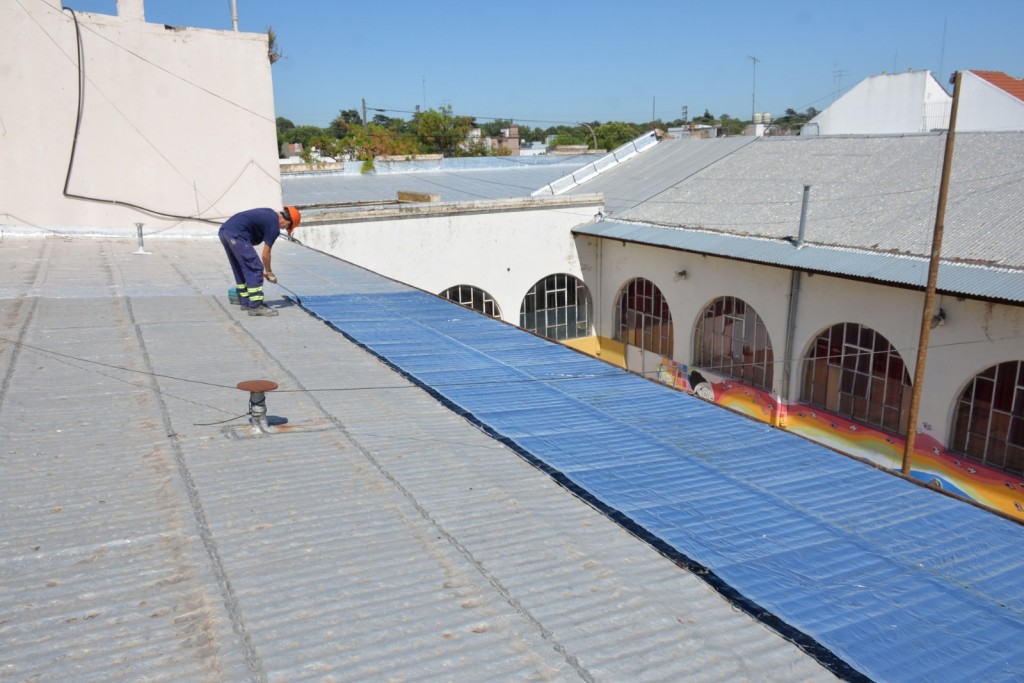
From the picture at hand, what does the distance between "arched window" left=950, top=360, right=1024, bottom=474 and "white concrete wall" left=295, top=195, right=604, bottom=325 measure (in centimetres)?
998

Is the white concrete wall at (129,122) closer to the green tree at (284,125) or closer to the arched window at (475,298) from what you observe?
the arched window at (475,298)

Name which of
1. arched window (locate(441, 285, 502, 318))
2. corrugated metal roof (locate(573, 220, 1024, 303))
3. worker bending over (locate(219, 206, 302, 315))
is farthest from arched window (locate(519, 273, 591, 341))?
worker bending over (locate(219, 206, 302, 315))

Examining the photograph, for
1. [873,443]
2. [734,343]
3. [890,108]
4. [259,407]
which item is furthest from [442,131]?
[259,407]

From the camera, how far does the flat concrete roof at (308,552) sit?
9.02 feet

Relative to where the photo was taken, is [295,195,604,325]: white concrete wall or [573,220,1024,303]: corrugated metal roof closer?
[573,220,1024,303]: corrugated metal roof

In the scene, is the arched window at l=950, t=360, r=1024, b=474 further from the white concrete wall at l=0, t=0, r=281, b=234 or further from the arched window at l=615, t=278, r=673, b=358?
the white concrete wall at l=0, t=0, r=281, b=234

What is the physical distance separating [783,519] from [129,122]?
40.9 feet

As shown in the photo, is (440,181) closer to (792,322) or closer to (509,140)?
(792,322)

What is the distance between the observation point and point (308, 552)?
344 centimetres

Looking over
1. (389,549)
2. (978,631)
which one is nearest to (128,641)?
(389,549)

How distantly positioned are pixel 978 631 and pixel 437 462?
9.04 feet

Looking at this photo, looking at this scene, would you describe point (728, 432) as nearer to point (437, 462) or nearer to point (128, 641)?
point (437, 462)

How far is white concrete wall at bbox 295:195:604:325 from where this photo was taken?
54.4 feet

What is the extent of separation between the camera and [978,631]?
9.89 ft
